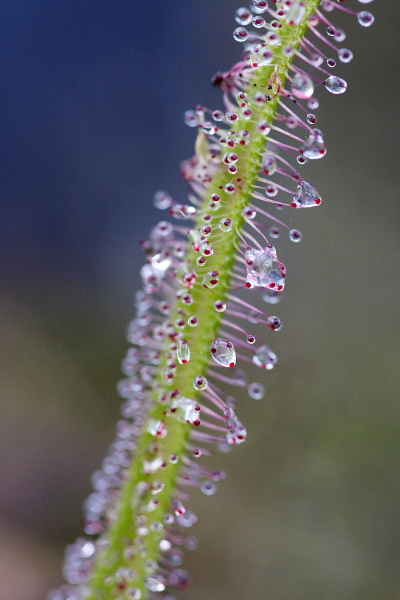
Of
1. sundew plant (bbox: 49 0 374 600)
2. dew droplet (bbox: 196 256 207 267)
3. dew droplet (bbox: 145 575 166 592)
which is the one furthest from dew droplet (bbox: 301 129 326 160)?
dew droplet (bbox: 145 575 166 592)

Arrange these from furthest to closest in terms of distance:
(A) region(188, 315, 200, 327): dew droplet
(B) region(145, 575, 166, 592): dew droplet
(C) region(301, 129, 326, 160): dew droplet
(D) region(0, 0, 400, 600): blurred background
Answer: (D) region(0, 0, 400, 600): blurred background → (B) region(145, 575, 166, 592): dew droplet → (A) region(188, 315, 200, 327): dew droplet → (C) region(301, 129, 326, 160): dew droplet

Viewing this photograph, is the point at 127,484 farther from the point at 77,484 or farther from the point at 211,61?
the point at 211,61

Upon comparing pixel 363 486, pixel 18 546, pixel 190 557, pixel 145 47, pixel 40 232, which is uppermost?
pixel 145 47

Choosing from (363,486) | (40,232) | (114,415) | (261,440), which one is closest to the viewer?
(363,486)

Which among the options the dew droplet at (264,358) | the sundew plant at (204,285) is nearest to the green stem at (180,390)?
the sundew plant at (204,285)

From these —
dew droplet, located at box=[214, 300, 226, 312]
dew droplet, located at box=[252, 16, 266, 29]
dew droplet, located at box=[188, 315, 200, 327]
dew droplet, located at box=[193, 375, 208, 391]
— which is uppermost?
dew droplet, located at box=[252, 16, 266, 29]

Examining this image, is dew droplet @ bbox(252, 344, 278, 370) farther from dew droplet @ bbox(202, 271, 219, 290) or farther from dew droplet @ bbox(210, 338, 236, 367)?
dew droplet @ bbox(202, 271, 219, 290)

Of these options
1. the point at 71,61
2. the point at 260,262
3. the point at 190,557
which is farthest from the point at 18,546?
the point at 71,61

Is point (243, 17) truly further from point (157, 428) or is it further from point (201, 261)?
point (157, 428)
